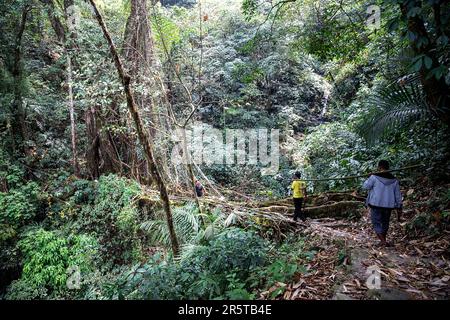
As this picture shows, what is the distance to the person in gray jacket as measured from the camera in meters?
4.36

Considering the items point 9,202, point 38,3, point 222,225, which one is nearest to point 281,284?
point 222,225

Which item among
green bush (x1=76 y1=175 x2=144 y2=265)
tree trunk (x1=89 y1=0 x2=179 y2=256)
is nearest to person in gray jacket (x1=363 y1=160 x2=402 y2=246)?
tree trunk (x1=89 y1=0 x2=179 y2=256)

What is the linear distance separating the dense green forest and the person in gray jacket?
0.34 m

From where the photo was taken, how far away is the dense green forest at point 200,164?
155 inches

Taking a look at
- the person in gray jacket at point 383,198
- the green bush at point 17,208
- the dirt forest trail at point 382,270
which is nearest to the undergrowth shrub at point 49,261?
the green bush at point 17,208

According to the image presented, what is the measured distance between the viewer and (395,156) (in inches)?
263

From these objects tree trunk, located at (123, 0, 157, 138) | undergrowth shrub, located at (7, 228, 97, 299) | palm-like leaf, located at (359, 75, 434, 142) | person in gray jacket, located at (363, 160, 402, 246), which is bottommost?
undergrowth shrub, located at (7, 228, 97, 299)

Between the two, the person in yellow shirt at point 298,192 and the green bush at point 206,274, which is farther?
the person in yellow shirt at point 298,192

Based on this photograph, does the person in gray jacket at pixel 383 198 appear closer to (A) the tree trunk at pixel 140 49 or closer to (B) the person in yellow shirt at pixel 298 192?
(B) the person in yellow shirt at pixel 298 192

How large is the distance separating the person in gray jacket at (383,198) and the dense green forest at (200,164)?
0.34m

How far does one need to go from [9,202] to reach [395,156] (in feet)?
31.5

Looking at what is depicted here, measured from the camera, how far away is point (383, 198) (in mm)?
4387

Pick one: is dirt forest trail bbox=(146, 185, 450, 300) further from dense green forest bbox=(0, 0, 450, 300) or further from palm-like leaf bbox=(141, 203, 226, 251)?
palm-like leaf bbox=(141, 203, 226, 251)

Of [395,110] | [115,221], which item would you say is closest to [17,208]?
[115,221]
